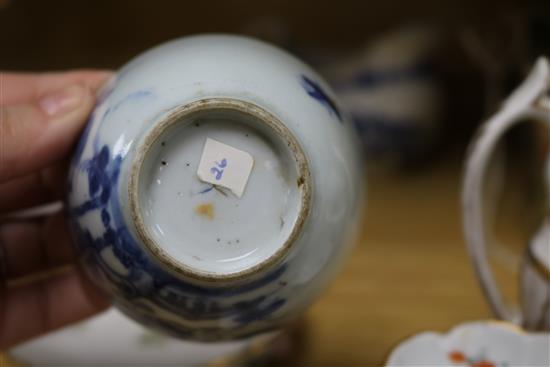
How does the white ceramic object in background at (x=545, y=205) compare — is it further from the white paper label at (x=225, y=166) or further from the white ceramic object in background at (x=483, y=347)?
the white paper label at (x=225, y=166)

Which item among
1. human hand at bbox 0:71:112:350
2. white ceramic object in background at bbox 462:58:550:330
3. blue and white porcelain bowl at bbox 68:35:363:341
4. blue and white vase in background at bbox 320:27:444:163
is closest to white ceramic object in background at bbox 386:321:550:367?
white ceramic object in background at bbox 462:58:550:330

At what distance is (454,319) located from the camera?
81 cm

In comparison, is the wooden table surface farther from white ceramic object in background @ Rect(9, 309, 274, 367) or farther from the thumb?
the thumb

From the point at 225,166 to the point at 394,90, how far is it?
62cm

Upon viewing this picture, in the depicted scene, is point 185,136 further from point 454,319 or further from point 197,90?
point 454,319

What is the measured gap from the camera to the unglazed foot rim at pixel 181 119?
0.44 m

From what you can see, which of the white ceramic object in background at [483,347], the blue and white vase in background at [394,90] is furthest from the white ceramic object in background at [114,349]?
the blue and white vase in background at [394,90]

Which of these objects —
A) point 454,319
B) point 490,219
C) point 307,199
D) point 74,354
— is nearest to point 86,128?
point 307,199

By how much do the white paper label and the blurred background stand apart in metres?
0.32

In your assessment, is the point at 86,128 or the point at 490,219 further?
the point at 490,219

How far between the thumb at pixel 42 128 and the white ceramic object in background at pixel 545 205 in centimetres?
34

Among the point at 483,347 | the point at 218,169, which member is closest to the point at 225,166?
the point at 218,169

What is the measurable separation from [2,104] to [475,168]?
0.43 meters

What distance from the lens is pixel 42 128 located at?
558mm
